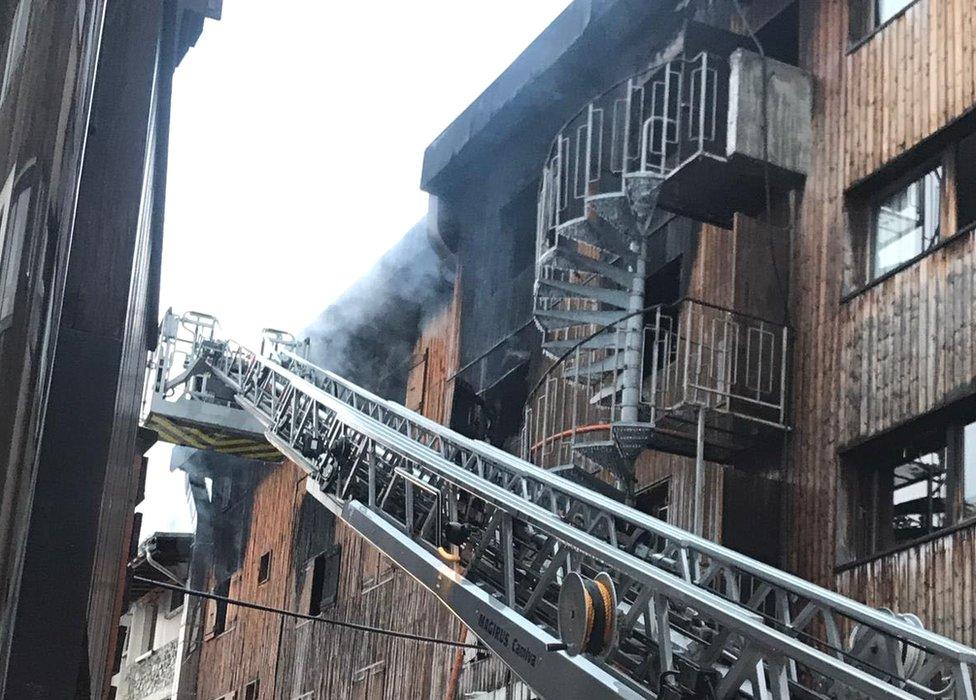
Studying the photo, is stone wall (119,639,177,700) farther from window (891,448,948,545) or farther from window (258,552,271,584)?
window (891,448,948,545)

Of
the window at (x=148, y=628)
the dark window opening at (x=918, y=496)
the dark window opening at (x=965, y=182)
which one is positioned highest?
the dark window opening at (x=965, y=182)

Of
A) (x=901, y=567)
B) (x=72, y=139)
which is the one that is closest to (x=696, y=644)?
(x=901, y=567)

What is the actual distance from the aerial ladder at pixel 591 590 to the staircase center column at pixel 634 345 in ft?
→ 4.64

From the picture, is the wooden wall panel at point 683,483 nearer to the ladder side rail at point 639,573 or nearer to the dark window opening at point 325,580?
the ladder side rail at point 639,573

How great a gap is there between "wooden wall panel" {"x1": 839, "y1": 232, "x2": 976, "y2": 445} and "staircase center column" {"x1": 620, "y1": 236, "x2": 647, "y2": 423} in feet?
7.13

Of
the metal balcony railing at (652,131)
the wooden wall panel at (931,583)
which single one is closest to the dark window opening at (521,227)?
the metal balcony railing at (652,131)

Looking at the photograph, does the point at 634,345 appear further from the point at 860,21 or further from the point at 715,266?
the point at 860,21

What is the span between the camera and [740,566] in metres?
10.3

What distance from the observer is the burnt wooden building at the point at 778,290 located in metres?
13.1

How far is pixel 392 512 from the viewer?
49.2 feet

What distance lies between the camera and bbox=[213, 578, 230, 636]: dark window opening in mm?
29942

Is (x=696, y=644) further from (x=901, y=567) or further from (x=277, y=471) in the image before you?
(x=277, y=471)

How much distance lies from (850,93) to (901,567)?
5.00 m

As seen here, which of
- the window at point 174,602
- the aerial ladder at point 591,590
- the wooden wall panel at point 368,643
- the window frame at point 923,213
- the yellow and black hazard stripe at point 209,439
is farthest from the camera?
the window at point 174,602
